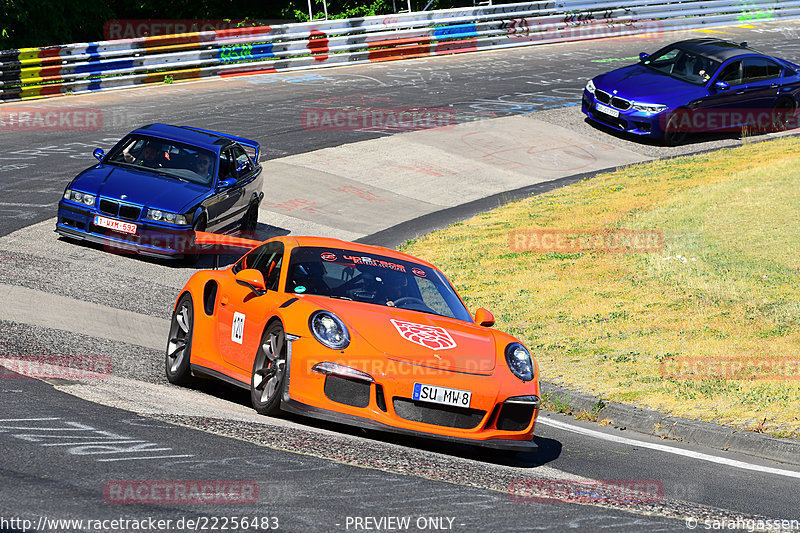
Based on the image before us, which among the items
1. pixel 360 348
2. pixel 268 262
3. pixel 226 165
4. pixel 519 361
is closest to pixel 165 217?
pixel 226 165

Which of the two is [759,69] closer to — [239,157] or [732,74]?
[732,74]

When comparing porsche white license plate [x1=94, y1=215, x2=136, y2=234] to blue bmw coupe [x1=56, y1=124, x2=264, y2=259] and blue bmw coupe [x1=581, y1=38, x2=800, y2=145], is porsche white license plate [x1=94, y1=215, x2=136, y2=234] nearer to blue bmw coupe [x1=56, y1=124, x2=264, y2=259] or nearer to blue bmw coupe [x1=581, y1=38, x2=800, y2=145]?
blue bmw coupe [x1=56, y1=124, x2=264, y2=259]

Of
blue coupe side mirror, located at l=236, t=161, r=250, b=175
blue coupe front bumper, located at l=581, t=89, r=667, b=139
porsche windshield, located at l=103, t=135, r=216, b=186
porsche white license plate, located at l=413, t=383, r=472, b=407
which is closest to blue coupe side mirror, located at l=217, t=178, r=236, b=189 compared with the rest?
porsche windshield, located at l=103, t=135, r=216, b=186

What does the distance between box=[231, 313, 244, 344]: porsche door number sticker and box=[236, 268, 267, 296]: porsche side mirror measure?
0.24m

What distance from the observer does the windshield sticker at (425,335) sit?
752 centimetres

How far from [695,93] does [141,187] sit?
13.8 m

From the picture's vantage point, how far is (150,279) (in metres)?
13.6

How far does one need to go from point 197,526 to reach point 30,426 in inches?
81.1

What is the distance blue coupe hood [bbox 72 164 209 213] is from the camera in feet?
46.1

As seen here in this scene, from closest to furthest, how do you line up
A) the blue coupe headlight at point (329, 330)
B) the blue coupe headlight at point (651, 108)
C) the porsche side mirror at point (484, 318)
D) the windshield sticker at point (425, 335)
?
the blue coupe headlight at point (329, 330) < the windshield sticker at point (425, 335) < the porsche side mirror at point (484, 318) < the blue coupe headlight at point (651, 108)

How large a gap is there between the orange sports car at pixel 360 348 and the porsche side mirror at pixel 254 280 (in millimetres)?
14

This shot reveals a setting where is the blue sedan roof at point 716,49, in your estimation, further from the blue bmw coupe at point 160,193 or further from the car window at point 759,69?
the blue bmw coupe at point 160,193

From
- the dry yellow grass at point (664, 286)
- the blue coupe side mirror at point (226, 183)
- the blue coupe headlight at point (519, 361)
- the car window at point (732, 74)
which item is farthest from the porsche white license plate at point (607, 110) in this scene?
the blue coupe headlight at point (519, 361)

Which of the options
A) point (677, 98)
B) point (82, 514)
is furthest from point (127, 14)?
point (82, 514)
